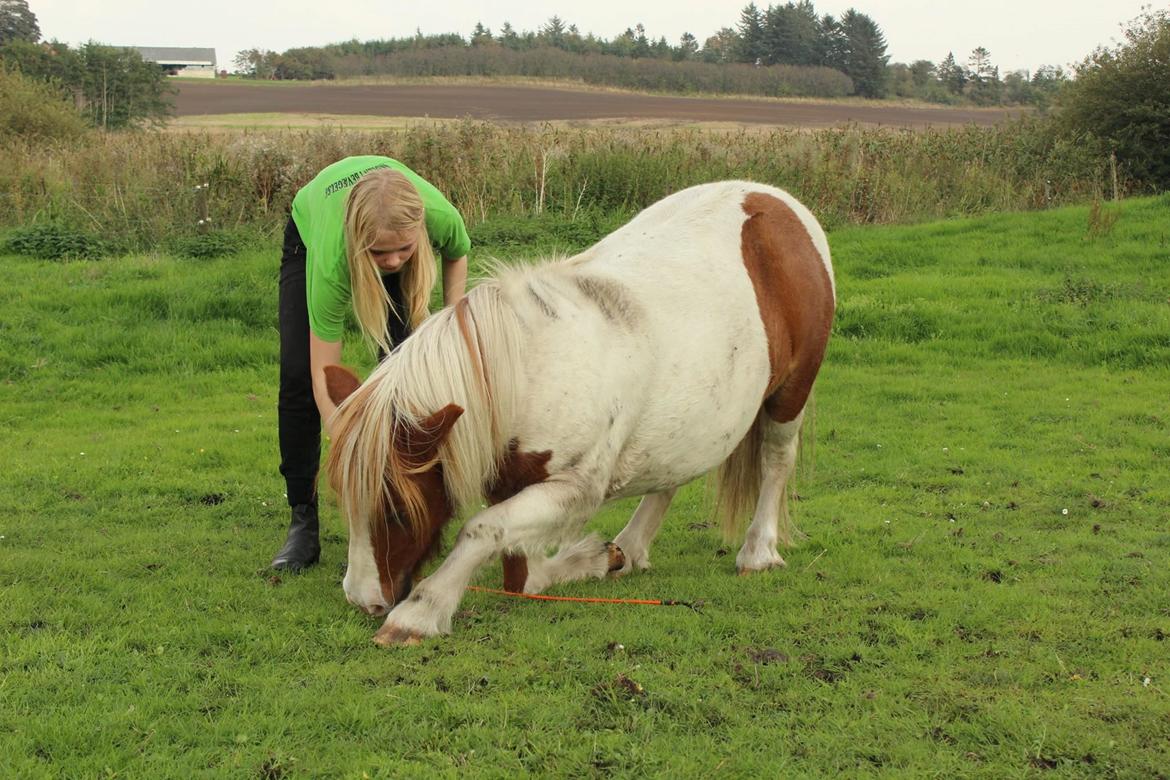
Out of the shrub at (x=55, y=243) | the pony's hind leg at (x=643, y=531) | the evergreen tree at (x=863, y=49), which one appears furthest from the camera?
the evergreen tree at (x=863, y=49)

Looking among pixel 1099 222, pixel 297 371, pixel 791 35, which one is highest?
pixel 791 35

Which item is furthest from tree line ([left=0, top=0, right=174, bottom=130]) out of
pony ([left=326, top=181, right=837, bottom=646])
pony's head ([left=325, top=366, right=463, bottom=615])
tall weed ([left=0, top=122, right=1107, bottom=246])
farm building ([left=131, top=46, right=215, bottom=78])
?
farm building ([left=131, top=46, right=215, bottom=78])

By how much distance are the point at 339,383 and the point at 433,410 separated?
438 mm

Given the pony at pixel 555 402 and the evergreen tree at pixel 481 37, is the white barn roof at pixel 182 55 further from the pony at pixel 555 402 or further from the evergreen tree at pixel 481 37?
the pony at pixel 555 402

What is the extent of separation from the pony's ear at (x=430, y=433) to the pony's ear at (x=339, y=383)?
354 millimetres

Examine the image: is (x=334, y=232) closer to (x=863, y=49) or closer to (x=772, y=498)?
(x=772, y=498)

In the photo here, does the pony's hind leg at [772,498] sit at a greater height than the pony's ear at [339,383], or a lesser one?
lesser

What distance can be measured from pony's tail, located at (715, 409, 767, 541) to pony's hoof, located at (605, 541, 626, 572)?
2.70 feet

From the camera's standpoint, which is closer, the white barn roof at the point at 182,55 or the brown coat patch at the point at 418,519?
the brown coat patch at the point at 418,519

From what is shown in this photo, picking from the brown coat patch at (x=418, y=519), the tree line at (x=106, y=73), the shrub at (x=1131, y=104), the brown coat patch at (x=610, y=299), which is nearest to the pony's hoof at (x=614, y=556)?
the brown coat patch at (x=418, y=519)

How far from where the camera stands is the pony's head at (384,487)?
3.89 m

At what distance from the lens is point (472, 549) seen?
13.4 feet

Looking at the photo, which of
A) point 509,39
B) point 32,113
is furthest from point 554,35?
point 32,113

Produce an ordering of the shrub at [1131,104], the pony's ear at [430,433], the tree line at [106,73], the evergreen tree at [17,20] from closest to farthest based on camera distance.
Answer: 1. the pony's ear at [430,433]
2. the shrub at [1131,104]
3. the tree line at [106,73]
4. the evergreen tree at [17,20]
